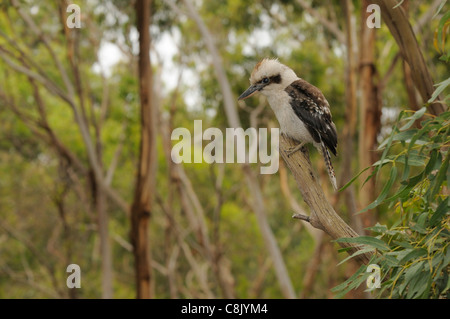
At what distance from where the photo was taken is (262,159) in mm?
6227

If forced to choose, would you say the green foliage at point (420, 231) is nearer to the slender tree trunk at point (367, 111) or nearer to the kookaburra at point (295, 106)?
the kookaburra at point (295, 106)

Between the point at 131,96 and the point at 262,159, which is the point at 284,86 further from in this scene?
the point at 131,96

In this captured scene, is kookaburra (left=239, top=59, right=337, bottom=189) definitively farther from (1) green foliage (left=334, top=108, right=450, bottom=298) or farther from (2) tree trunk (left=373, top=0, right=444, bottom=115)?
(1) green foliage (left=334, top=108, right=450, bottom=298)

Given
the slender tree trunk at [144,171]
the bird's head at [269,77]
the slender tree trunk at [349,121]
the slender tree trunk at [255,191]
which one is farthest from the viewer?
the slender tree trunk at [255,191]

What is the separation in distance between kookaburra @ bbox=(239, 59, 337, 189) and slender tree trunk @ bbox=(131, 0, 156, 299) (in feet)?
7.32

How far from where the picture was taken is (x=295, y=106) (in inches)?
93.7

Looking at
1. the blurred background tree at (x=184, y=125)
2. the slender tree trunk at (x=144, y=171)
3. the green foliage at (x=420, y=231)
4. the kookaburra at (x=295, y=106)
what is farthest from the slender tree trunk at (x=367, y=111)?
the green foliage at (x=420, y=231)

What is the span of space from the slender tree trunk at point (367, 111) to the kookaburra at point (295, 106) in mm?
2635

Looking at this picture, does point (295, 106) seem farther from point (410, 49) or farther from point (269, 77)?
point (410, 49)

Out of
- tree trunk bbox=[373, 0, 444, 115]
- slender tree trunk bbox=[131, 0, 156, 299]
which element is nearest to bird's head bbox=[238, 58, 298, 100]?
tree trunk bbox=[373, 0, 444, 115]

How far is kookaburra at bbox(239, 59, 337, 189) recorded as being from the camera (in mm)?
2303

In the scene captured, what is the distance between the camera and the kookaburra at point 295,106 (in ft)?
7.55
